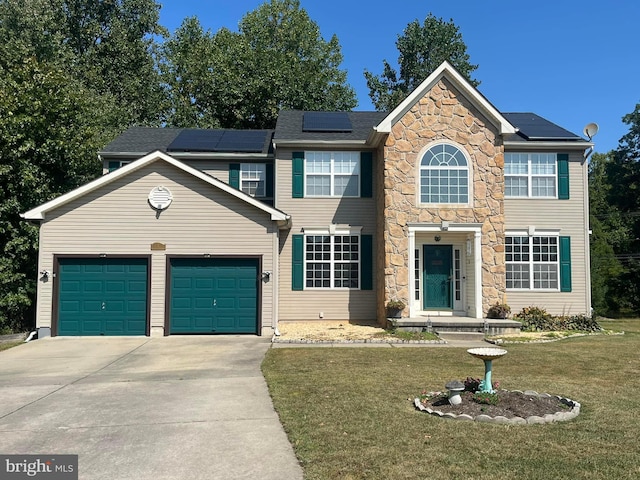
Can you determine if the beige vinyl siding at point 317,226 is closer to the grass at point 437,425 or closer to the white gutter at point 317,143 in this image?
the white gutter at point 317,143

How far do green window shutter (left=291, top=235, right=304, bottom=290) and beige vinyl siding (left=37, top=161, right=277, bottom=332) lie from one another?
7.73 ft

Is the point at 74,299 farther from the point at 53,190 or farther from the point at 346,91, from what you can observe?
the point at 346,91

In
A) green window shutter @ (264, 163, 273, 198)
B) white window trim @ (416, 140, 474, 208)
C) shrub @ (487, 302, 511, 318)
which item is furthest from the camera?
green window shutter @ (264, 163, 273, 198)

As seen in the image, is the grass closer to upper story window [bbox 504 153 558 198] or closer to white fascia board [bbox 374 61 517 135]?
white fascia board [bbox 374 61 517 135]

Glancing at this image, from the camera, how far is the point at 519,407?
5672 mm

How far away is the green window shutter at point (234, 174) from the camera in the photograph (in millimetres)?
16719

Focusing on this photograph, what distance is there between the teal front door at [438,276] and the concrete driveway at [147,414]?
682 cm

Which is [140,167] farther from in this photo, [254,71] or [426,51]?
[426,51]

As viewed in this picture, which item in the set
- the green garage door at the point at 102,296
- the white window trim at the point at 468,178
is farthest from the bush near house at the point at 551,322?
the green garage door at the point at 102,296

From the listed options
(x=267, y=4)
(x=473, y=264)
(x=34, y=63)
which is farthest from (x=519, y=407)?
(x=267, y=4)

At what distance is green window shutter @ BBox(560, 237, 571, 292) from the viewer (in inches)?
621

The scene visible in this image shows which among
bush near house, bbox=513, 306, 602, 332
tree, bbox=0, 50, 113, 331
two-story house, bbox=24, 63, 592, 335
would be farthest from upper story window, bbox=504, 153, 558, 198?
tree, bbox=0, 50, 113, 331

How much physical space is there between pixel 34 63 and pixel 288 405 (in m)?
16.1

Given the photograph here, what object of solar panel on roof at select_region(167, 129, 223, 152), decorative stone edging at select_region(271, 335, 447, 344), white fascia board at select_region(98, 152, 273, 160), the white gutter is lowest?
decorative stone edging at select_region(271, 335, 447, 344)
